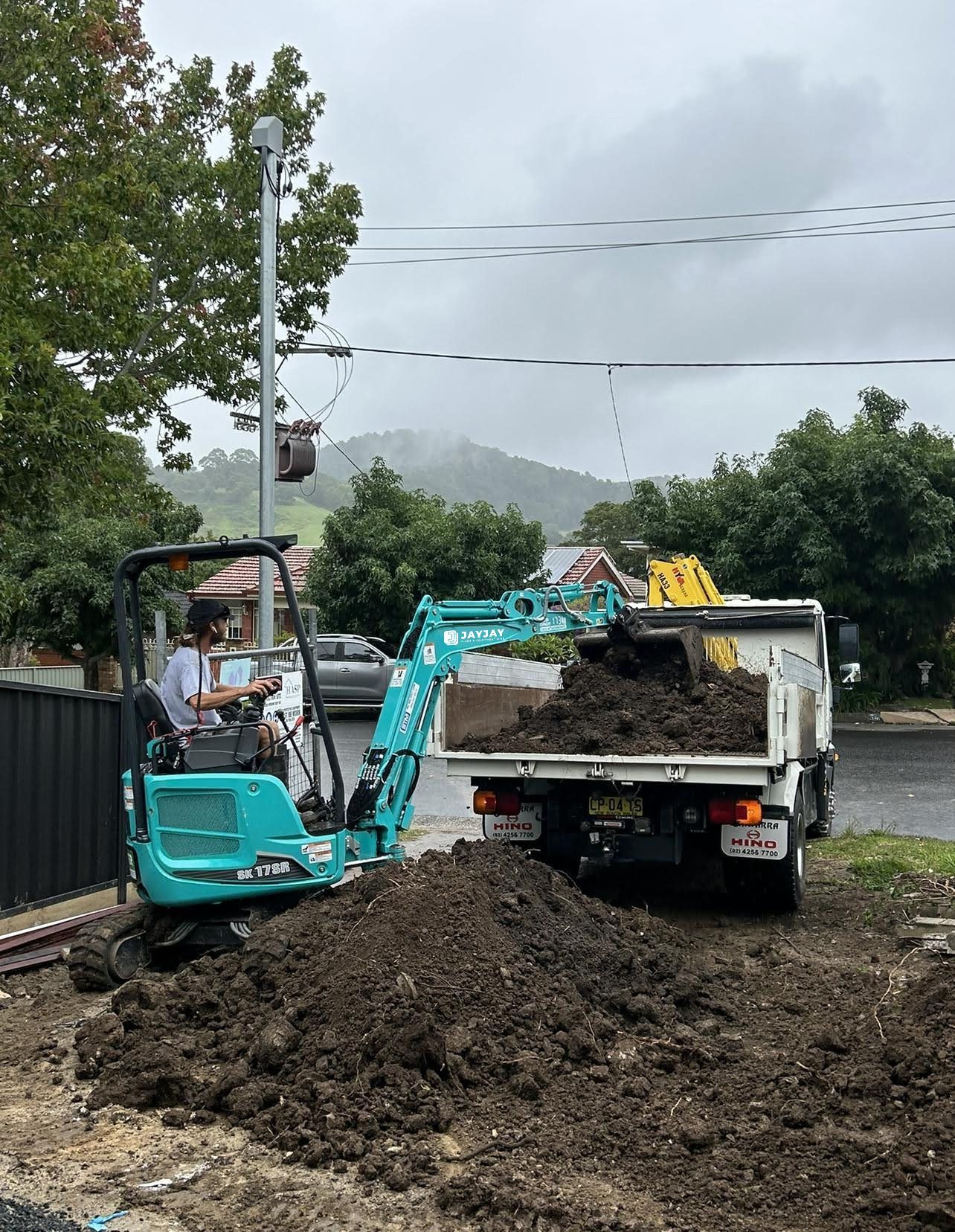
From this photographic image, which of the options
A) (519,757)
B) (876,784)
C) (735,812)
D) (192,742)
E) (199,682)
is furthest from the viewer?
(876,784)

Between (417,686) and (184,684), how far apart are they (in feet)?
5.23

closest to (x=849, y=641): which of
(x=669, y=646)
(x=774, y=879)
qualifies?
(x=669, y=646)

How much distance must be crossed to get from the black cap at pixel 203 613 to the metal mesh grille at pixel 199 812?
1004 mm

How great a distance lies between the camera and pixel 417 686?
8.01 meters

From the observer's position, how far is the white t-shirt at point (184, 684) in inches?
280

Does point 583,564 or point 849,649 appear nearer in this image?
point 849,649

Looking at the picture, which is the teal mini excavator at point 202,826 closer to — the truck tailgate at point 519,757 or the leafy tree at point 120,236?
the truck tailgate at point 519,757

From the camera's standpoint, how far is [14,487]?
36.8 feet

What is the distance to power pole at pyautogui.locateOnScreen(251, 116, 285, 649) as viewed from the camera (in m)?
11.3

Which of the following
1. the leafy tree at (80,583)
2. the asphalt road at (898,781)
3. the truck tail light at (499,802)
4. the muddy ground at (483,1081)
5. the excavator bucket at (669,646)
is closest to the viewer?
the muddy ground at (483,1081)

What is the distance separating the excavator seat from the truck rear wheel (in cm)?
377

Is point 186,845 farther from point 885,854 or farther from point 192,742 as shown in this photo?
point 885,854

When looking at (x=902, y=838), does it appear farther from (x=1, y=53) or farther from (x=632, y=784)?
(x=1, y=53)

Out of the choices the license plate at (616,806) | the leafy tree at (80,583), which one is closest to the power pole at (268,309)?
the license plate at (616,806)
